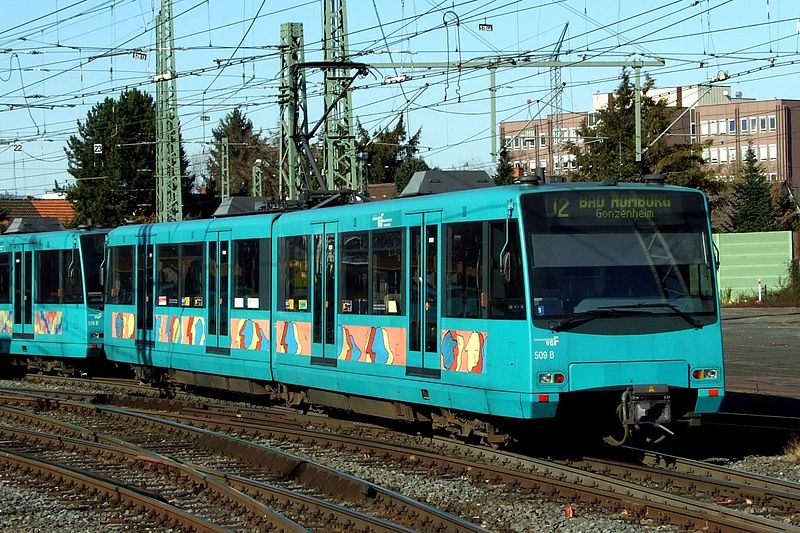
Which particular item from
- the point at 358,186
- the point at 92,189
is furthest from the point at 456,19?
the point at 92,189

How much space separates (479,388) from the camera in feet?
41.8

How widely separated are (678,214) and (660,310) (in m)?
1.05

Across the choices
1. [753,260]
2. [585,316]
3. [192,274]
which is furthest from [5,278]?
[753,260]

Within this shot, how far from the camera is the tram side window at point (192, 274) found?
19.8 m

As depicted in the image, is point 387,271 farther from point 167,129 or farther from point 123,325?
point 167,129

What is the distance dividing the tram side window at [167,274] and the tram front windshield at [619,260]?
9.62m

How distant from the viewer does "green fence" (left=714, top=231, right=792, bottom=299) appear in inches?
1849

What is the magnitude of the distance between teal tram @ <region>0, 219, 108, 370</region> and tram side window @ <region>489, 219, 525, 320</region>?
12.5 meters

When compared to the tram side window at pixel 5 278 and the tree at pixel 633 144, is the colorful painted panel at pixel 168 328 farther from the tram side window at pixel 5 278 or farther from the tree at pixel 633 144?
the tree at pixel 633 144

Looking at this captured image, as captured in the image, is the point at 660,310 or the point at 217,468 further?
the point at 217,468

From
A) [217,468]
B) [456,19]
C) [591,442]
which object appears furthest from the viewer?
[456,19]

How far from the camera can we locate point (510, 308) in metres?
12.2

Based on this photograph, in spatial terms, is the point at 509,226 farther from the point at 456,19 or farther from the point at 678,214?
the point at 456,19

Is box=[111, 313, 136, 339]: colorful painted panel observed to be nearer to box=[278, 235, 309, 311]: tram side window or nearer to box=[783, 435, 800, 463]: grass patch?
box=[278, 235, 309, 311]: tram side window
